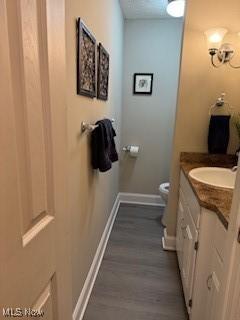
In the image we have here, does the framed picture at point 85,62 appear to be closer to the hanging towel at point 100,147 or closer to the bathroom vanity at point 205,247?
the hanging towel at point 100,147

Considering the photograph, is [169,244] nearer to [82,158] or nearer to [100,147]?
[100,147]

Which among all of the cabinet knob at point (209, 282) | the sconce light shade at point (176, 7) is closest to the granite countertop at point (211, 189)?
the cabinet knob at point (209, 282)

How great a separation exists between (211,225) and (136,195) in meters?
2.19

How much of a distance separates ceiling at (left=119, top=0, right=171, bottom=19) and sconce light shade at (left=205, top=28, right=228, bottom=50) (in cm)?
86

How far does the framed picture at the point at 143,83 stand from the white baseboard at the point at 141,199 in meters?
1.48

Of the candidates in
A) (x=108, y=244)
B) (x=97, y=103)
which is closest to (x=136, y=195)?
(x=108, y=244)

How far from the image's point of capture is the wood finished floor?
161 centimetres

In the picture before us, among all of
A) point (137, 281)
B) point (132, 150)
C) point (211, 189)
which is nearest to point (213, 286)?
point (211, 189)

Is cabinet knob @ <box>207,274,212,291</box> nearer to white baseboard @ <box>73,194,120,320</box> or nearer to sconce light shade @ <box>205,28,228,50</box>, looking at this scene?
white baseboard @ <box>73,194,120,320</box>

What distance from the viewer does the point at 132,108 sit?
321 cm

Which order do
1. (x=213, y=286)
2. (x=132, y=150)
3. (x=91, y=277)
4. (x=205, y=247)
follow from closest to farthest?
(x=213, y=286) < (x=205, y=247) < (x=91, y=277) < (x=132, y=150)

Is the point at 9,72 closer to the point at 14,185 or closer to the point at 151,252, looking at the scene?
the point at 14,185

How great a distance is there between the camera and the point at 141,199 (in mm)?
3445

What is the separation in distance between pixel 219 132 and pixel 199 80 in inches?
19.8
